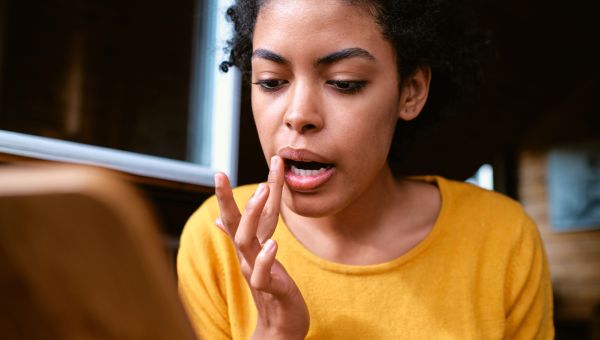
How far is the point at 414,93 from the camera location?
3.76ft

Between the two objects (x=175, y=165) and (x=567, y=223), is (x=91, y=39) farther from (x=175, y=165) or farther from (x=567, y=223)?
(x=567, y=223)

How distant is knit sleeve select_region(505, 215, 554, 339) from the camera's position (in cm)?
113

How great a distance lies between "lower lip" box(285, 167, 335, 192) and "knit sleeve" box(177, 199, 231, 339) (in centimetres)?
23

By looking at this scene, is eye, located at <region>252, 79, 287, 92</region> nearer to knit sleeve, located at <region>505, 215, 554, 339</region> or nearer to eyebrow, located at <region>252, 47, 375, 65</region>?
eyebrow, located at <region>252, 47, 375, 65</region>

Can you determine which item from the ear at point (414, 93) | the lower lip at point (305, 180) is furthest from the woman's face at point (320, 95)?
the ear at point (414, 93)

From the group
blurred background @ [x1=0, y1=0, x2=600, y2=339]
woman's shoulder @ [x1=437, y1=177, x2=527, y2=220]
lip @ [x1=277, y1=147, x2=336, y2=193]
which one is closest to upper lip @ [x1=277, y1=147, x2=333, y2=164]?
Answer: lip @ [x1=277, y1=147, x2=336, y2=193]

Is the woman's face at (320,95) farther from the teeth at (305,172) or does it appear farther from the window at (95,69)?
the window at (95,69)

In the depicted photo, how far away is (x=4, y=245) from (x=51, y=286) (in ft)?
0.09

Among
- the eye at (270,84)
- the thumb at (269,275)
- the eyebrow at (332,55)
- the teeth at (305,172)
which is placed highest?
the eyebrow at (332,55)

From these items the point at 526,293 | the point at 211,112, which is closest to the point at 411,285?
the point at 526,293

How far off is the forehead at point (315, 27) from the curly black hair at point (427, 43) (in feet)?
0.09

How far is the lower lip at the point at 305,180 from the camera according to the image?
3.10 feet

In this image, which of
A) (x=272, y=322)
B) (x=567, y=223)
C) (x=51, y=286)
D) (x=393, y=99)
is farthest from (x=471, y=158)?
(x=567, y=223)

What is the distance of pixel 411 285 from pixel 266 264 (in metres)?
0.42
